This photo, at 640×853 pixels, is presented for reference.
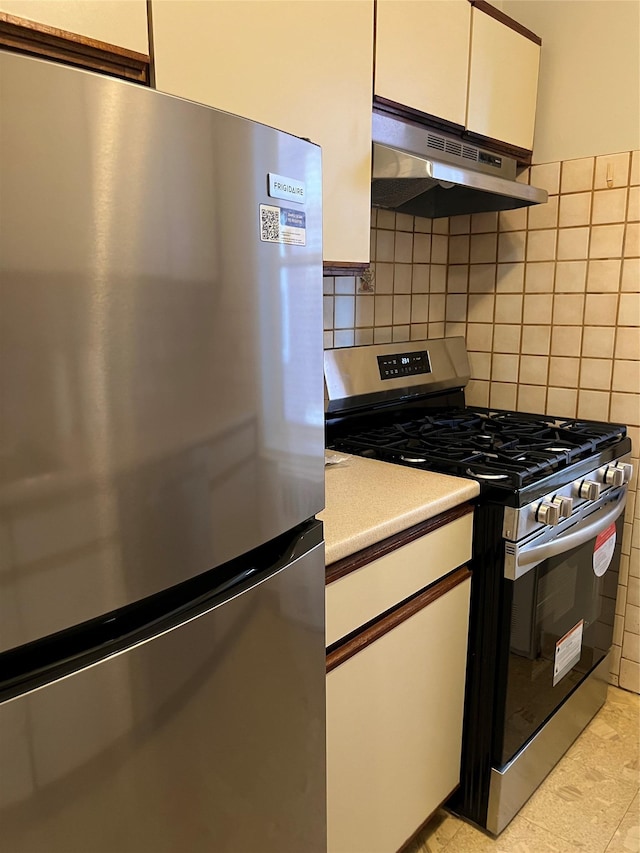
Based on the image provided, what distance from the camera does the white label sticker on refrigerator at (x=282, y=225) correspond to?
2.42 ft

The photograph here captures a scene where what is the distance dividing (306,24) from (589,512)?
129 cm

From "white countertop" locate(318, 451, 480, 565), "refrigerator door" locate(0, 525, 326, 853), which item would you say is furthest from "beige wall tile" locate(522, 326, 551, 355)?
"refrigerator door" locate(0, 525, 326, 853)

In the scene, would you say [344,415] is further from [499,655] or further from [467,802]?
[467,802]

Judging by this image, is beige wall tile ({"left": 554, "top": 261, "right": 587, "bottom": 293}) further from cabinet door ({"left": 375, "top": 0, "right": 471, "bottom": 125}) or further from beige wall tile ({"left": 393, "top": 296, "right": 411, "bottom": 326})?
cabinet door ({"left": 375, "top": 0, "right": 471, "bottom": 125})

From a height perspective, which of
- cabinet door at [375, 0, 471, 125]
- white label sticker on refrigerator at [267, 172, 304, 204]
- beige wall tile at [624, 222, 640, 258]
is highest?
cabinet door at [375, 0, 471, 125]

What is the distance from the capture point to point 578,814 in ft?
5.15

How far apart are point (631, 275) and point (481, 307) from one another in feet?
1.61

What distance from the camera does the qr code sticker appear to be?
732 millimetres

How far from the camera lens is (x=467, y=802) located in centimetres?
153

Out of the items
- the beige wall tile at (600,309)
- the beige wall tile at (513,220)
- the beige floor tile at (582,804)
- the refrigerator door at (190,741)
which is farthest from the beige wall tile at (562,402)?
the refrigerator door at (190,741)

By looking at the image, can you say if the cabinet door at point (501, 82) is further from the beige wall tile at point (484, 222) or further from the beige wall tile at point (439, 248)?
the beige wall tile at point (439, 248)

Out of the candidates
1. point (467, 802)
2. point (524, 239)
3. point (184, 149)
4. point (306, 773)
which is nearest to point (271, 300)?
point (184, 149)

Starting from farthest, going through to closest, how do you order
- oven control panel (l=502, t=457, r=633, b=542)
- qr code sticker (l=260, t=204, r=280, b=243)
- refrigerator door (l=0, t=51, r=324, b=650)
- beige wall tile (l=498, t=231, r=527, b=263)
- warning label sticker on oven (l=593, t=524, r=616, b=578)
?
1. beige wall tile (l=498, t=231, r=527, b=263)
2. warning label sticker on oven (l=593, t=524, r=616, b=578)
3. oven control panel (l=502, t=457, r=633, b=542)
4. qr code sticker (l=260, t=204, r=280, b=243)
5. refrigerator door (l=0, t=51, r=324, b=650)

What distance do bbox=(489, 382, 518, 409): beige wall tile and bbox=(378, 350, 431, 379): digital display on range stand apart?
11.4 inches
